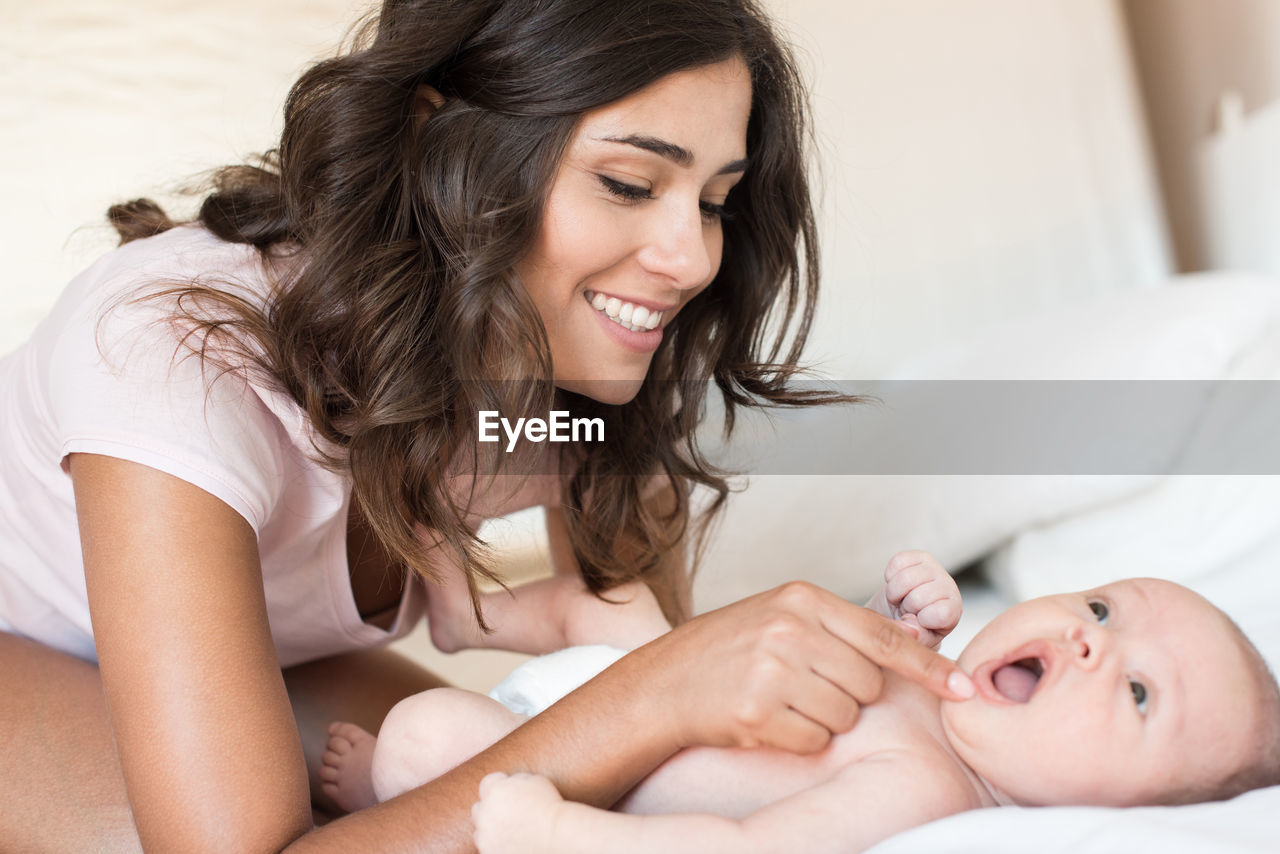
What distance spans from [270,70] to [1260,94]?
8.22 ft

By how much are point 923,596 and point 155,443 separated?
2.45 ft

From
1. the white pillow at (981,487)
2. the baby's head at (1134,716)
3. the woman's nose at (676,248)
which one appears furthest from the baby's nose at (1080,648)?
the white pillow at (981,487)

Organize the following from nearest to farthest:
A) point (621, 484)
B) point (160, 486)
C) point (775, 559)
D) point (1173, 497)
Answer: point (160, 486), point (621, 484), point (1173, 497), point (775, 559)

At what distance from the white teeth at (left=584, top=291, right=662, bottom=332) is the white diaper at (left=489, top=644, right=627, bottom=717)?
39cm

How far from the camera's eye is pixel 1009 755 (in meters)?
0.85

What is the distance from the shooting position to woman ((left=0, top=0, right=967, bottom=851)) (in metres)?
0.86

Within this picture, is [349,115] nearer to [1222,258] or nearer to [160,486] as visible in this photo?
[160,486]

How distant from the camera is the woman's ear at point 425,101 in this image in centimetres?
114

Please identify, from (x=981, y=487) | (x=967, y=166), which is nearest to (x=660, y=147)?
(x=981, y=487)

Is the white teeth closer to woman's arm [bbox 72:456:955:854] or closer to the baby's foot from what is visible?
woman's arm [bbox 72:456:955:854]

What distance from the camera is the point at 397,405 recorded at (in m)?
1.07

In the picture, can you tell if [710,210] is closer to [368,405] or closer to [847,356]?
[368,405]

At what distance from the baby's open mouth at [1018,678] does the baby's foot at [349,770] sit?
0.68m

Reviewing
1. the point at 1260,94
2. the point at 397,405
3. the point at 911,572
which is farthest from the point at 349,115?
the point at 1260,94
